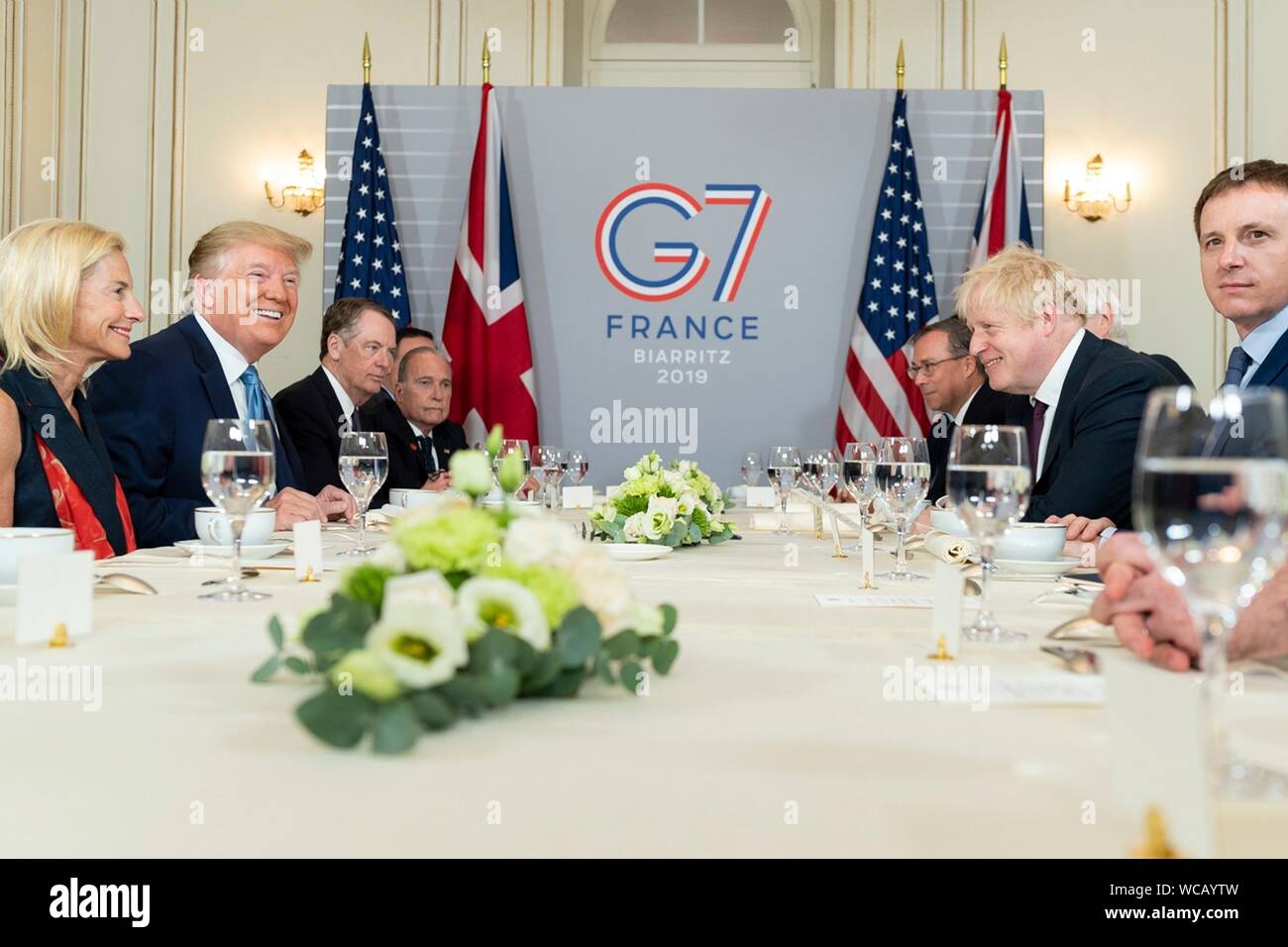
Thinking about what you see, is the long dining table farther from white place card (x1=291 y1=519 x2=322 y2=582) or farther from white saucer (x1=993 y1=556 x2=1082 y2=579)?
white saucer (x1=993 y1=556 x2=1082 y2=579)

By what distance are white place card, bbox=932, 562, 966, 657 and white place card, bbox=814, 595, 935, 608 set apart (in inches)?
13.0

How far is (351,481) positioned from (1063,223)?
5.45 m

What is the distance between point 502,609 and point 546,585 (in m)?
0.04

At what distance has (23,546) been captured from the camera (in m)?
1.32

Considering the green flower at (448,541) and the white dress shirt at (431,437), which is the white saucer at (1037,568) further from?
the white dress shirt at (431,437)

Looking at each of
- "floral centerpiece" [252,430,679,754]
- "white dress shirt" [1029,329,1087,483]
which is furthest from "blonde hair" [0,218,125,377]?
"white dress shirt" [1029,329,1087,483]

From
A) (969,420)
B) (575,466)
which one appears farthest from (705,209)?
(575,466)

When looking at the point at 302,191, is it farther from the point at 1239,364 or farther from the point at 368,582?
the point at 368,582

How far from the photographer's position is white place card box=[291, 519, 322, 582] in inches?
63.1

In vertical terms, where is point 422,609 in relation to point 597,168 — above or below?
below

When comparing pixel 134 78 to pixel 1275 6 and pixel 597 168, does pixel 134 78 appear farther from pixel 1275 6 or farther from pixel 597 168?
pixel 1275 6

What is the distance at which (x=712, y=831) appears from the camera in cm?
61
